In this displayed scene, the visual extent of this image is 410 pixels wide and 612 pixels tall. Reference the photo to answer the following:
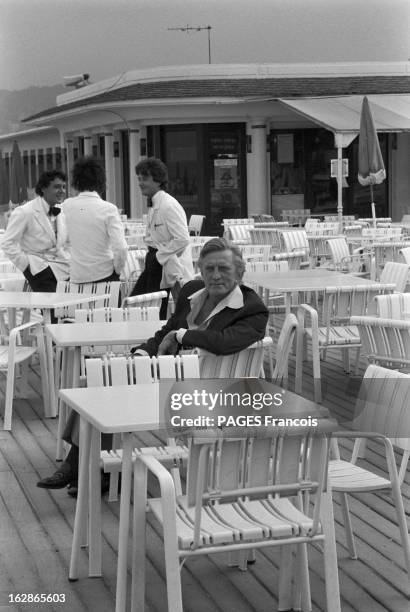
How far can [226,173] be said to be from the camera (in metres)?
26.2

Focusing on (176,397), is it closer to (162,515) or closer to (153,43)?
(162,515)

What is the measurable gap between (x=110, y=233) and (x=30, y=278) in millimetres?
929

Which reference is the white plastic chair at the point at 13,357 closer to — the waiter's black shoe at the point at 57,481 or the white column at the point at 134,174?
the waiter's black shoe at the point at 57,481

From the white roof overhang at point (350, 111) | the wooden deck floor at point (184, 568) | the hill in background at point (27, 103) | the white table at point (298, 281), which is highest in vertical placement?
the hill in background at point (27, 103)

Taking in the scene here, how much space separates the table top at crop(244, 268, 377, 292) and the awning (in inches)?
488

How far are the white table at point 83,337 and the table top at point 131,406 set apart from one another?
155 centimetres

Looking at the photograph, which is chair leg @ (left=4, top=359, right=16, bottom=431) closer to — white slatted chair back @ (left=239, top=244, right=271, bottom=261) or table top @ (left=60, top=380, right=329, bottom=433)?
table top @ (left=60, top=380, right=329, bottom=433)

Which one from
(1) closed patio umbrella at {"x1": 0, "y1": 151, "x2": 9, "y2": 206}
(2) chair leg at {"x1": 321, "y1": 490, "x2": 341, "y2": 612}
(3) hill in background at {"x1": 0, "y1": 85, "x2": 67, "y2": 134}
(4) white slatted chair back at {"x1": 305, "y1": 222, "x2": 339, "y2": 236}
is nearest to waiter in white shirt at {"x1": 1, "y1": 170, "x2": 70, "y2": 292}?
(2) chair leg at {"x1": 321, "y1": 490, "x2": 341, "y2": 612}

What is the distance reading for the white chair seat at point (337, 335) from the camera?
314 inches

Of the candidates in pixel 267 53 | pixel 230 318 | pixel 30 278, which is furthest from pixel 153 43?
pixel 230 318

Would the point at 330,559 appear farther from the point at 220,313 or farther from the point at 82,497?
the point at 220,313

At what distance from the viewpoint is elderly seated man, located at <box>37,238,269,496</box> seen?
205 inches

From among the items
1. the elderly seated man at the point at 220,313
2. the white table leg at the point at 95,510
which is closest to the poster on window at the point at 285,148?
the elderly seated man at the point at 220,313

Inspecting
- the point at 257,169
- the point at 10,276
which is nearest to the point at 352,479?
the point at 10,276
